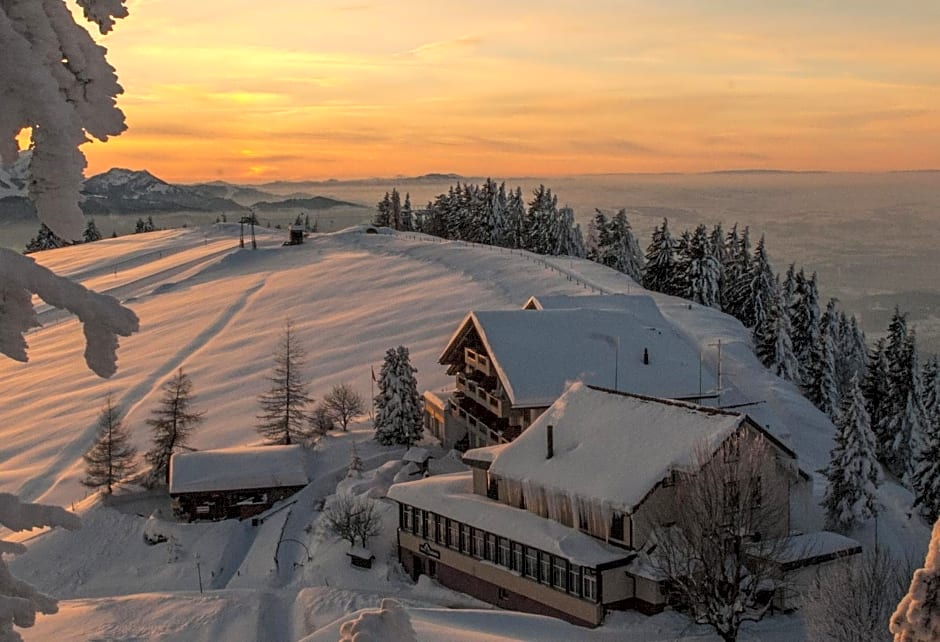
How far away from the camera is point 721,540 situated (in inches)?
971

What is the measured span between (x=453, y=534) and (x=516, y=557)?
3192mm

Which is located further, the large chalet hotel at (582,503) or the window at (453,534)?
the window at (453,534)

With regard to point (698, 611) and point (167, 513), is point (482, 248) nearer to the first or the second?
point (167, 513)

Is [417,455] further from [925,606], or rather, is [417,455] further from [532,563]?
[925,606]

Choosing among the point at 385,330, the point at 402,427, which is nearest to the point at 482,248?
the point at 385,330

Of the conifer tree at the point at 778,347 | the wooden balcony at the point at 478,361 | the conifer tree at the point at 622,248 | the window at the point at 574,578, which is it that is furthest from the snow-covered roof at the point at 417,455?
the conifer tree at the point at 622,248

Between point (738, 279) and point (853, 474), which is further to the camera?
point (738, 279)

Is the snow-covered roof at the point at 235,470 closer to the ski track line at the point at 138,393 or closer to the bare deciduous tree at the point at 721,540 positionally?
the ski track line at the point at 138,393

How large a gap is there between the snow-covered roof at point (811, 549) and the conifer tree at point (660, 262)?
193ft

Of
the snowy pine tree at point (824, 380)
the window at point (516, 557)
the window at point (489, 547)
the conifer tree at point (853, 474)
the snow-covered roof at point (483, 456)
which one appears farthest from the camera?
the snowy pine tree at point (824, 380)

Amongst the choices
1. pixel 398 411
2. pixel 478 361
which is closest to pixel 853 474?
pixel 478 361

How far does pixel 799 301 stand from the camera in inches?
2874

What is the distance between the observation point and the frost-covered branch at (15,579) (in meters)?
4.36

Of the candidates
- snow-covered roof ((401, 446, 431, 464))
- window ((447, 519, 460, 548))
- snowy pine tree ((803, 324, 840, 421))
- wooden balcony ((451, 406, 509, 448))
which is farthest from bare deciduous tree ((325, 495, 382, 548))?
snowy pine tree ((803, 324, 840, 421))
